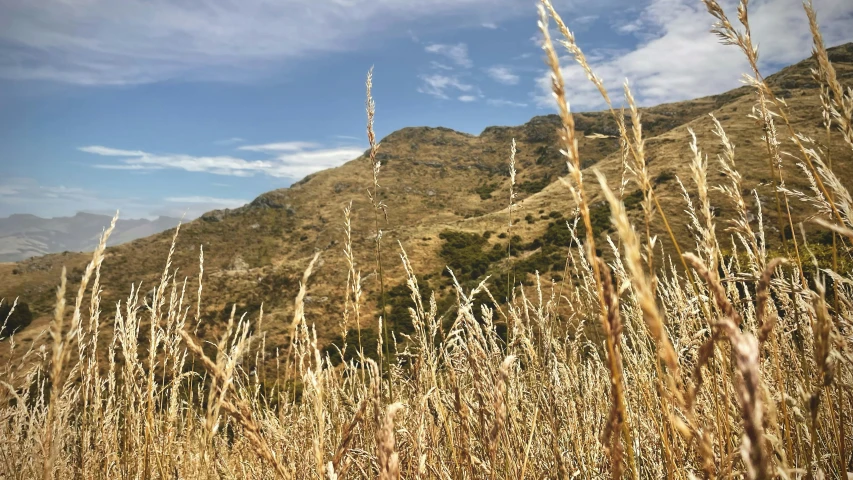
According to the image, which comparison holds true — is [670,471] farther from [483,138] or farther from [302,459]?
[483,138]

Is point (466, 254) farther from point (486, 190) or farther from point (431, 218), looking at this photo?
point (486, 190)

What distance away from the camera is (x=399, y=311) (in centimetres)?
2705

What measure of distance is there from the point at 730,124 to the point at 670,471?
54.6 meters

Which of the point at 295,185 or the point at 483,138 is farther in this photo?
the point at 483,138

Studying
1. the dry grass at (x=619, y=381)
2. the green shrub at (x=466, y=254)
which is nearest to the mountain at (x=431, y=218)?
the green shrub at (x=466, y=254)

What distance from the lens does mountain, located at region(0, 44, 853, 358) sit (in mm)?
31641

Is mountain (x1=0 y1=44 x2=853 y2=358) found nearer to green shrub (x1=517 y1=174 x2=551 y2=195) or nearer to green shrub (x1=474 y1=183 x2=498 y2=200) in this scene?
green shrub (x1=517 y1=174 x2=551 y2=195)

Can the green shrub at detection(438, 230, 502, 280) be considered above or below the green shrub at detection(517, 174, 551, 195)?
below

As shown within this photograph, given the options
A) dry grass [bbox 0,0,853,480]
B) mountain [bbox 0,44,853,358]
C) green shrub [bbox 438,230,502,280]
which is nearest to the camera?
dry grass [bbox 0,0,853,480]

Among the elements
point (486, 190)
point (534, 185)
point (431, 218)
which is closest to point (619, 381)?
point (431, 218)

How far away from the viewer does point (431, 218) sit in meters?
69.5

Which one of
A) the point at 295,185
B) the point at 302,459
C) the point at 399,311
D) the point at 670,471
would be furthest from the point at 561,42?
the point at 295,185

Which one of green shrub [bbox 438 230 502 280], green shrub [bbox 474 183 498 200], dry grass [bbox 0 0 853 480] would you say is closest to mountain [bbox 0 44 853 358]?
green shrub [bbox 438 230 502 280]

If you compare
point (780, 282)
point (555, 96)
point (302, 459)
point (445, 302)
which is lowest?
point (445, 302)
